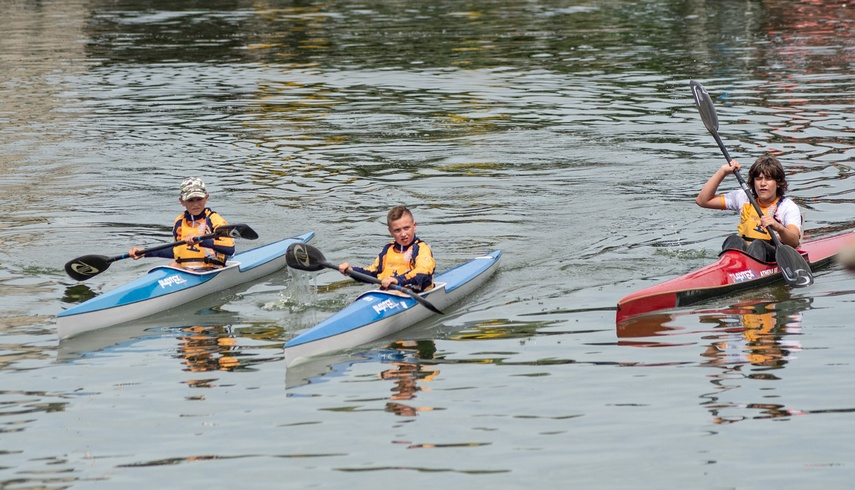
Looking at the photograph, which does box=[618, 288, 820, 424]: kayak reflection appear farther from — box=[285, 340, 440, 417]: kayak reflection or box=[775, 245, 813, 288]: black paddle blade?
box=[285, 340, 440, 417]: kayak reflection

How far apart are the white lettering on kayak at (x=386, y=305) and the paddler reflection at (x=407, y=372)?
347mm

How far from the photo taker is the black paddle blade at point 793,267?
1199 cm

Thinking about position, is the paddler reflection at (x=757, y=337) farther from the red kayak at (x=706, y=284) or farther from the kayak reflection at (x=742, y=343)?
the red kayak at (x=706, y=284)

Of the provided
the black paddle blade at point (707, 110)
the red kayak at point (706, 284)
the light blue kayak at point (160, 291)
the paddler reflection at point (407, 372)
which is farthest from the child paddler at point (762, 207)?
the light blue kayak at point (160, 291)

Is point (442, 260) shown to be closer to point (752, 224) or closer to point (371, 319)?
point (371, 319)

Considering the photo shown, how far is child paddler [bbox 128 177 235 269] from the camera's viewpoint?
1266cm

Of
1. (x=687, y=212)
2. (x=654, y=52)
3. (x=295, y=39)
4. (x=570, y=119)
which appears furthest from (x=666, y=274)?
(x=295, y=39)

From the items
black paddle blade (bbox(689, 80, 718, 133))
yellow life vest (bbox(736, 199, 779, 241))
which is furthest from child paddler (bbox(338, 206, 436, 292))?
black paddle blade (bbox(689, 80, 718, 133))

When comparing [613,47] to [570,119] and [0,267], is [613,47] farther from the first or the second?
[0,267]

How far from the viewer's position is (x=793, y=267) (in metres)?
12.0

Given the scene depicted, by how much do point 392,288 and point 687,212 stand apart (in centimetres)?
611

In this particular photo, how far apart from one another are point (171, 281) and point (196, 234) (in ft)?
2.31

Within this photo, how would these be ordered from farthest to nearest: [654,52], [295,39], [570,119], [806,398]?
[295,39]
[654,52]
[570,119]
[806,398]

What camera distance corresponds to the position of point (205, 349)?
10.8 metres
